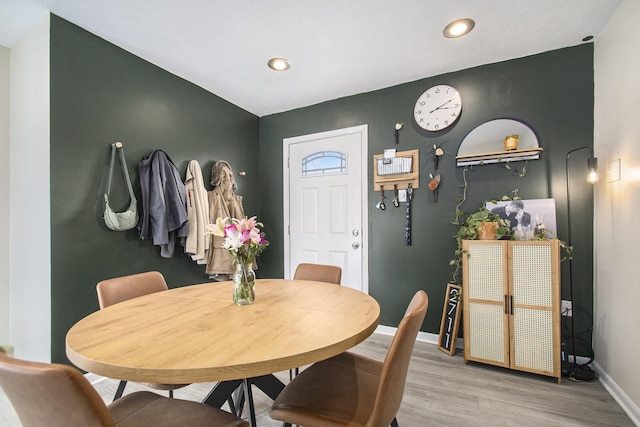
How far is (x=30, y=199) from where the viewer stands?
6.56 ft

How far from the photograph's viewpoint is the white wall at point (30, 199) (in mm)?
1893

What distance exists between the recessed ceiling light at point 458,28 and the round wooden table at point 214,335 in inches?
77.6

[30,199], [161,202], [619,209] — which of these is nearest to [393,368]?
[619,209]

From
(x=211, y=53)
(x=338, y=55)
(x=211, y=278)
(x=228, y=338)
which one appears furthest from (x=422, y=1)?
(x=211, y=278)

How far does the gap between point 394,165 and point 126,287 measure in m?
2.39

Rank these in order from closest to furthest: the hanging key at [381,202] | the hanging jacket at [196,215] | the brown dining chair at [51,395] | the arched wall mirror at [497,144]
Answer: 1. the brown dining chair at [51,395]
2. the arched wall mirror at [497,144]
3. the hanging jacket at [196,215]
4. the hanging key at [381,202]

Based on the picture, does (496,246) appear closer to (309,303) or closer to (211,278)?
(309,303)

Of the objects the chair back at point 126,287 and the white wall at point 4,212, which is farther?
the white wall at point 4,212

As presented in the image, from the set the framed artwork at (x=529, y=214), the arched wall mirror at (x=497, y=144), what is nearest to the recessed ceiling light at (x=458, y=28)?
the arched wall mirror at (x=497, y=144)

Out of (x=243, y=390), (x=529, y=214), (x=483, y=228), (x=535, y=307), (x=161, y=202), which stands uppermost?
(x=161, y=202)

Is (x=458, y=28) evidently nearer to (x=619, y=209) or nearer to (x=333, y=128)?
(x=333, y=128)

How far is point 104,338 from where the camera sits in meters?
0.94

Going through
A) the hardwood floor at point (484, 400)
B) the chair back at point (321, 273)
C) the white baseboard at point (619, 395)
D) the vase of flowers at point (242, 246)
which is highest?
the vase of flowers at point (242, 246)

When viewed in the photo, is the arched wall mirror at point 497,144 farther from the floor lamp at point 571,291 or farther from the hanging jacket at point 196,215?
the hanging jacket at point 196,215
